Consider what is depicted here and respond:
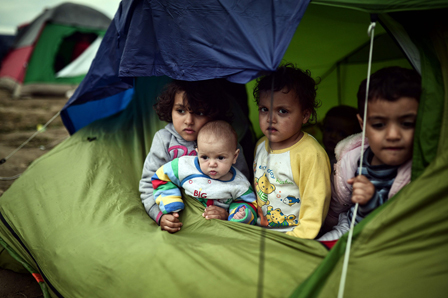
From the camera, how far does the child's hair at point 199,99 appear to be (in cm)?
205

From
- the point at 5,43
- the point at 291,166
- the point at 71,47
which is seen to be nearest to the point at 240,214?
the point at 291,166

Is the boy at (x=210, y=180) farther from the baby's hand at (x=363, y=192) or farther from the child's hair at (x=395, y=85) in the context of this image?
the child's hair at (x=395, y=85)

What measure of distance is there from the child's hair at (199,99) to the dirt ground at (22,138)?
133 cm

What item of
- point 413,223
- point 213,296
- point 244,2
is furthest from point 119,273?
point 244,2

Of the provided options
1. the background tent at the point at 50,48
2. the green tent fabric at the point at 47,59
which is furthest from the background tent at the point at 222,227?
the green tent fabric at the point at 47,59

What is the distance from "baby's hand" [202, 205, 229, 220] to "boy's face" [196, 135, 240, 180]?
17 centimetres

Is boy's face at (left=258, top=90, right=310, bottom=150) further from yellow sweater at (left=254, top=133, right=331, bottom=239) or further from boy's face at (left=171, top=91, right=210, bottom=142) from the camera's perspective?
boy's face at (left=171, top=91, right=210, bottom=142)

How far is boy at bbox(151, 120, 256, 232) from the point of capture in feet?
6.06

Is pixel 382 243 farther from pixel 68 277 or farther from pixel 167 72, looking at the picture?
pixel 68 277

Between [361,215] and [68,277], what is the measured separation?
55.8 inches

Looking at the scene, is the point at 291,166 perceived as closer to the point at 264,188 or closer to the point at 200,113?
the point at 264,188

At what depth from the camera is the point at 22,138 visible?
5.28 meters

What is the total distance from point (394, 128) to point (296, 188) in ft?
1.83

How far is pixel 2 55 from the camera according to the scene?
1123 centimetres
